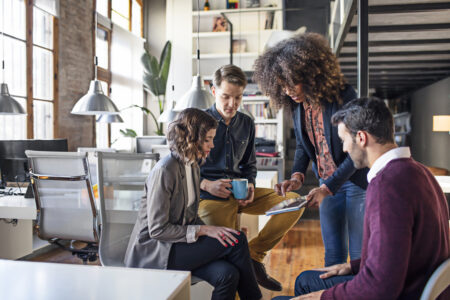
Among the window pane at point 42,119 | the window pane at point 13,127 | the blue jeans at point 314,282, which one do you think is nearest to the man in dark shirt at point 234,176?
the blue jeans at point 314,282

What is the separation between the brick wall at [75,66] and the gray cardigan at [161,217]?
195 inches

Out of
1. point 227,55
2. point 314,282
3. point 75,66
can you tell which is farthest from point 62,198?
point 227,55

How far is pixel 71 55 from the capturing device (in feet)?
21.4

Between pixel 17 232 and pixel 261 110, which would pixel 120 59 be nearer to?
pixel 261 110

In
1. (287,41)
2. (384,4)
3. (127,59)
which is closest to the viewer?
(287,41)

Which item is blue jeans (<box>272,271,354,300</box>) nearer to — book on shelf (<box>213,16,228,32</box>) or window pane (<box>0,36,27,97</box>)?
window pane (<box>0,36,27,97</box>)

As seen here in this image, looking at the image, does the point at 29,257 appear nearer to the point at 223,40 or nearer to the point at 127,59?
the point at 127,59

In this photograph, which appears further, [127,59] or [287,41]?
[127,59]

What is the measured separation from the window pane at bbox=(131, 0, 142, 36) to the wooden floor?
598 cm

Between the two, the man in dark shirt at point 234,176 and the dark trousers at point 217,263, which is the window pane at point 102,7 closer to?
the man in dark shirt at point 234,176

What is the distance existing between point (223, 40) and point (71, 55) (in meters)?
3.31

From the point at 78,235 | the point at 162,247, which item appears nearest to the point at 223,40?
the point at 78,235

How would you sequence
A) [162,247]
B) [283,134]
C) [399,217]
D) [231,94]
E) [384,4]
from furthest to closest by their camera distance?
[283,134] < [384,4] < [231,94] < [162,247] < [399,217]

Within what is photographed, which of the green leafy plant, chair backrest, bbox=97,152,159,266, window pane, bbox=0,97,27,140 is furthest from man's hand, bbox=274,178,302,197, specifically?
the green leafy plant
